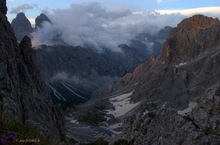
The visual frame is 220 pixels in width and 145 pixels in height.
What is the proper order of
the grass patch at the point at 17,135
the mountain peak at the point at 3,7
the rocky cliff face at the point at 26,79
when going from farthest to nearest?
the mountain peak at the point at 3,7 → the rocky cliff face at the point at 26,79 → the grass patch at the point at 17,135

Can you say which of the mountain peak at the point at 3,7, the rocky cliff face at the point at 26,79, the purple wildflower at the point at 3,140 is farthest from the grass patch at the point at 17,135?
the mountain peak at the point at 3,7

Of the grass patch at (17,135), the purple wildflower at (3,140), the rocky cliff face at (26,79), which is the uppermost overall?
the purple wildflower at (3,140)

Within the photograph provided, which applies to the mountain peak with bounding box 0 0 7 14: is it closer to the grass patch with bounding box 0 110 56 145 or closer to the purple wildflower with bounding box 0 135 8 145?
the grass patch with bounding box 0 110 56 145

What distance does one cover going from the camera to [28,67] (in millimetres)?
96000

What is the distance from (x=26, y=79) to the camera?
88.5 metres

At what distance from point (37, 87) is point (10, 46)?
13.3m

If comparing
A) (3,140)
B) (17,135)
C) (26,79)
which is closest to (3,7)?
(26,79)

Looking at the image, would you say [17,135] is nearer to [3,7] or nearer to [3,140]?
[3,140]

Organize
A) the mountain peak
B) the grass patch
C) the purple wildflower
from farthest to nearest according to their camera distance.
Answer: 1. the mountain peak
2. the grass patch
3. the purple wildflower

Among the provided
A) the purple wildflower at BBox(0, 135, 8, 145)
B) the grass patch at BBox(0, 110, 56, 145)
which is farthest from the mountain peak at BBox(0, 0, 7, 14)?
the purple wildflower at BBox(0, 135, 8, 145)

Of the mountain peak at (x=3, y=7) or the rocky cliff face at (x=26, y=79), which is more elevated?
the mountain peak at (x=3, y=7)

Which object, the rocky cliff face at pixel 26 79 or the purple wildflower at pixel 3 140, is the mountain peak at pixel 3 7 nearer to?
the rocky cliff face at pixel 26 79

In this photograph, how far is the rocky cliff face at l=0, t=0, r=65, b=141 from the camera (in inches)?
3014

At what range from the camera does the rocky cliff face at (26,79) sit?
7656cm
